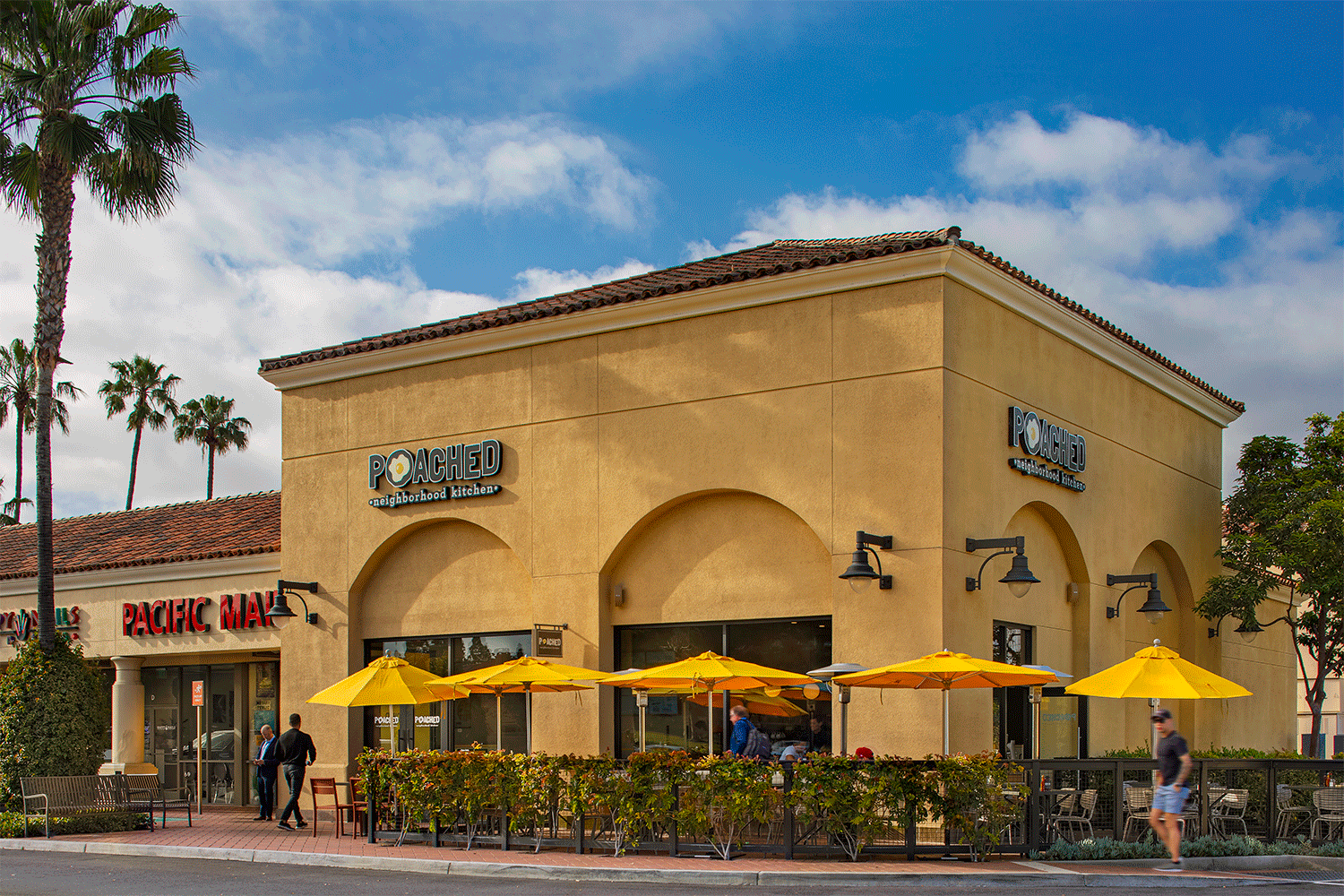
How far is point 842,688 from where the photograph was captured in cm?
1691

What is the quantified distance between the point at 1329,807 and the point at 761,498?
8.18m

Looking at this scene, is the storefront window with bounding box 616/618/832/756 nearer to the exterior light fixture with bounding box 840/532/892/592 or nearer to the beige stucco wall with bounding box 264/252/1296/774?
the beige stucco wall with bounding box 264/252/1296/774

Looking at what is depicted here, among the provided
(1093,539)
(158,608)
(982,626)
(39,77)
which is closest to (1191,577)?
(1093,539)

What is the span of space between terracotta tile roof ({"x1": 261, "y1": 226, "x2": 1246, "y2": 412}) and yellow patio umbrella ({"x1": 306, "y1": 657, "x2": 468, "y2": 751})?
569 cm

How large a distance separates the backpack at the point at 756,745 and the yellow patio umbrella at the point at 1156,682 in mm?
3912

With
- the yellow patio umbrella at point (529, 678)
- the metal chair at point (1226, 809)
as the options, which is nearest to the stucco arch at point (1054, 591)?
the metal chair at point (1226, 809)

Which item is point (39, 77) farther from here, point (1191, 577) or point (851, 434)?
point (1191, 577)

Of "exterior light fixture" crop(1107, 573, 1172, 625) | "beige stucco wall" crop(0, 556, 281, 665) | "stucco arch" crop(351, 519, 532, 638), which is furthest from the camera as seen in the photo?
"beige stucco wall" crop(0, 556, 281, 665)

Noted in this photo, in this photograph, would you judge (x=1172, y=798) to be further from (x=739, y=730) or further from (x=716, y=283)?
(x=716, y=283)

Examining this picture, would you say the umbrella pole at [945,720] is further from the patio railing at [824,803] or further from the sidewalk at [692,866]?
the sidewalk at [692,866]

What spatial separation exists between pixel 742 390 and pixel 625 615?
391 centimetres

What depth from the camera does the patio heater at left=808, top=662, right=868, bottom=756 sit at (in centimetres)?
1617

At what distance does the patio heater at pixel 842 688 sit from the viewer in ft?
53.1

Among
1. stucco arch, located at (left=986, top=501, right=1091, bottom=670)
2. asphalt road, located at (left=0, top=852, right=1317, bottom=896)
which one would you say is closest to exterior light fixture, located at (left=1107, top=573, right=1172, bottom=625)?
stucco arch, located at (left=986, top=501, right=1091, bottom=670)
